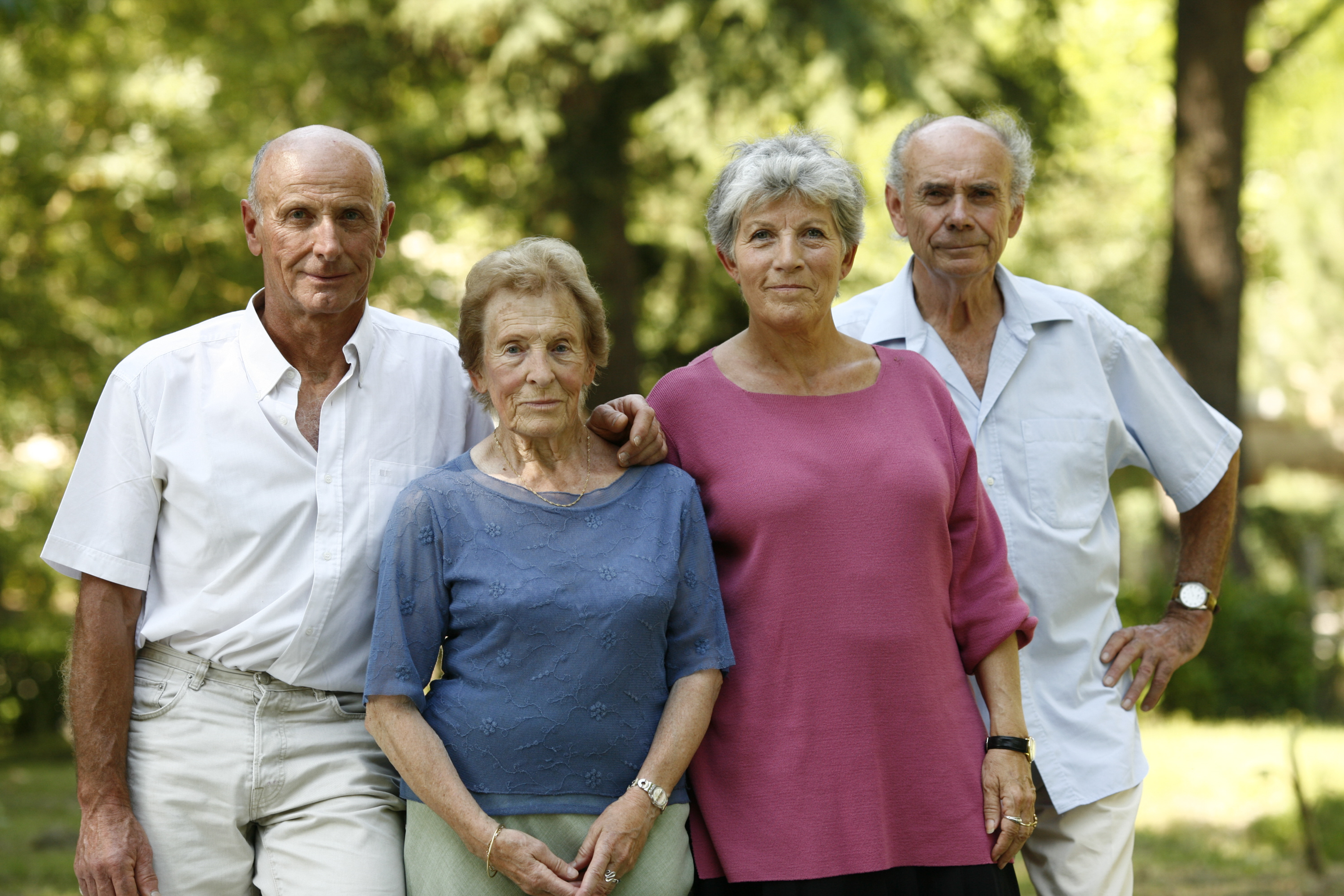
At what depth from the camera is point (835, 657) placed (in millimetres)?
2703

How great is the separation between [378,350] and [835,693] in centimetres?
135

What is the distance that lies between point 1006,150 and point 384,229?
163 centimetres

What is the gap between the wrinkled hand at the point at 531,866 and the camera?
8.29 ft

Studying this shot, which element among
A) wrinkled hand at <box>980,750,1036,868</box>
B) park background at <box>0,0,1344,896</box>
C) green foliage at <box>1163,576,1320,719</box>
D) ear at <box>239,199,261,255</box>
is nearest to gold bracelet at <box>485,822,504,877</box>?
wrinkled hand at <box>980,750,1036,868</box>

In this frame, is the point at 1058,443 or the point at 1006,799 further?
the point at 1058,443

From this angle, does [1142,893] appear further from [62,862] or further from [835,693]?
[62,862]

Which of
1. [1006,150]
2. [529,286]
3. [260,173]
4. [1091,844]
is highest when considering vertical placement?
[1006,150]

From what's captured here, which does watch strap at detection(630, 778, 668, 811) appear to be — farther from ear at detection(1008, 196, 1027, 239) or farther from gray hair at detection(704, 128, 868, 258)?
ear at detection(1008, 196, 1027, 239)

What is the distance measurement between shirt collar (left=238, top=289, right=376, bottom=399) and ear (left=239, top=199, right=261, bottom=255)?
0.11 metres

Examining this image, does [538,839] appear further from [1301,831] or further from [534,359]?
[1301,831]

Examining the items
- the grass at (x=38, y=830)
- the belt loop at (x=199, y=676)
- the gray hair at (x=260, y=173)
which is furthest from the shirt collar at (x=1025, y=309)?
the grass at (x=38, y=830)

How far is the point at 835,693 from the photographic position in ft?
8.85

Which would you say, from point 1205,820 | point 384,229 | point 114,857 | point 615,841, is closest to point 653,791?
point 615,841

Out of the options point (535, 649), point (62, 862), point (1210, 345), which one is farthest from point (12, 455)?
point (1210, 345)
